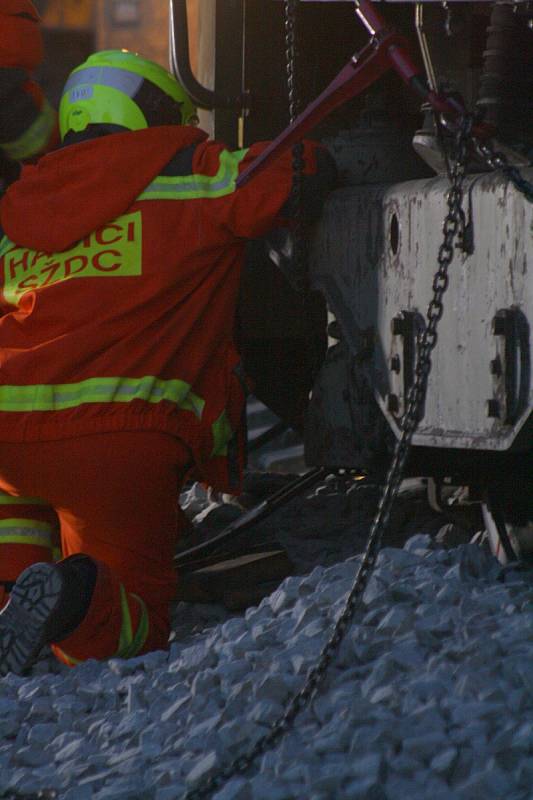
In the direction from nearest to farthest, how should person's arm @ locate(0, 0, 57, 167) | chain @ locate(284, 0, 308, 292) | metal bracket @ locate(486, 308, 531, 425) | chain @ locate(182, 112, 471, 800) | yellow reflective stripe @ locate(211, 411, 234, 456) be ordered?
1. chain @ locate(182, 112, 471, 800)
2. metal bracket @ locate(486, 308, 531, 425)
3. chain @ locate(284, 0, 308, 292)
4. yellow reflective stripe @ locate(211, 411, 234, 456)
5. person's arm @ locate(0, 0, 57, 167)

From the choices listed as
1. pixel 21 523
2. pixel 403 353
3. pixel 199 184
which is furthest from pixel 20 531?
pixel 403 353

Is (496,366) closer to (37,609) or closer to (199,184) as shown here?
(199,184)

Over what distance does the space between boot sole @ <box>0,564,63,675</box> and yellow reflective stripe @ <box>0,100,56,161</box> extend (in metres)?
1.47

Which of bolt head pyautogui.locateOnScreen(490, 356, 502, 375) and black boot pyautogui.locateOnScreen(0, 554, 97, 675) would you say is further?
black boot pyautogui.locateOnScreen(0, 554, 97, 675)

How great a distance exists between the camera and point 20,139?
4.62 meters

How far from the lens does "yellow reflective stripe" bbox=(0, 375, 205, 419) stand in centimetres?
412

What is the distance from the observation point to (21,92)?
15.0 feet

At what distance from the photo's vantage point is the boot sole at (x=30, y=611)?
12.1ft

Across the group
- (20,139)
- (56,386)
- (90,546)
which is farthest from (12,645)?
(20,139)

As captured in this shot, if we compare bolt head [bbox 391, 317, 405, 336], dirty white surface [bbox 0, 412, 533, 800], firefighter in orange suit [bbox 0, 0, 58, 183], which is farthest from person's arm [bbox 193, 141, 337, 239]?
dirty white surface [bbox 0, 412, 533, 800]

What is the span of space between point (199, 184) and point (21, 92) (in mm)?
768

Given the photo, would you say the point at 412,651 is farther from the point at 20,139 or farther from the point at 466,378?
the point at 20,139

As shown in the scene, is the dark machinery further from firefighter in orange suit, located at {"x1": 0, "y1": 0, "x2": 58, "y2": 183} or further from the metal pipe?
firefighter in orange suit, located at {"x1": 0, "y1": 0, "x2": 58, "y2": 183}

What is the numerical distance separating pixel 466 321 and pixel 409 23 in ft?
5.57
